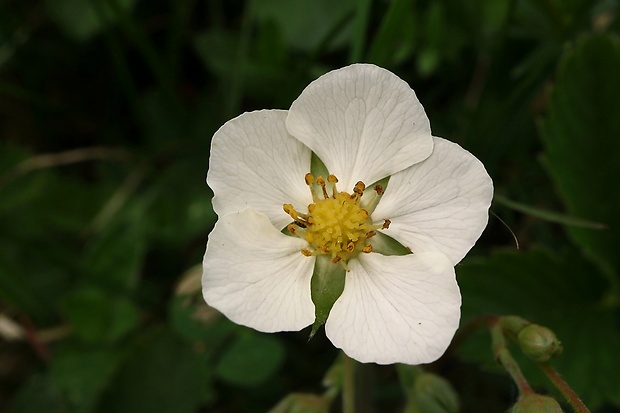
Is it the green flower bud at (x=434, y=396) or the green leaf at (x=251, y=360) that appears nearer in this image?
the green flower bud at (x=434, y=396)

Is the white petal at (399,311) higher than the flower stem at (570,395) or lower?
higher

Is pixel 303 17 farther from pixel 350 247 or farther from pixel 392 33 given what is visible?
pixel 350 247

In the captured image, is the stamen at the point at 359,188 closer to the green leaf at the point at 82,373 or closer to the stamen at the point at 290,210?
the stamen at the point at 290,210

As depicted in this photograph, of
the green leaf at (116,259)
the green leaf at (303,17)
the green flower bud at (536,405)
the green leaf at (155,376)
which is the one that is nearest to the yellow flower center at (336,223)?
the green flower bud at (536,405)

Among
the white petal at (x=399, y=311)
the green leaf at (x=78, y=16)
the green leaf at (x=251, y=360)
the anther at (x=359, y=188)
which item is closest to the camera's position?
the white petal at (x=399, y=311)

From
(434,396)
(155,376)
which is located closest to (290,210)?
(434,396)

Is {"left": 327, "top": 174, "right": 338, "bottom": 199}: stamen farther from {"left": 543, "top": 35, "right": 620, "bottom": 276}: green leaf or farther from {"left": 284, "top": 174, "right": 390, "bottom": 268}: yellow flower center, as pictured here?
{"left": 543, "top": 35, "right": 620, "bottom": 276}: green leaf
